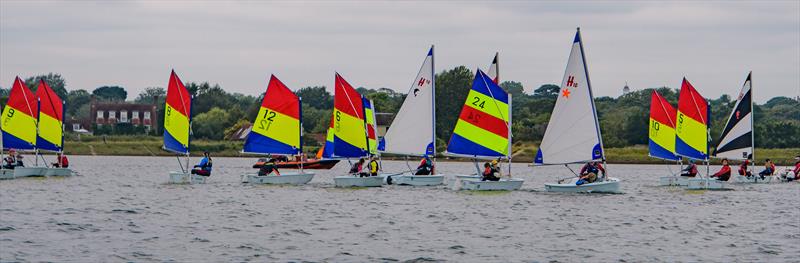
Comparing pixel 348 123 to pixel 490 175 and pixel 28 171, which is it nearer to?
pixel 490 175

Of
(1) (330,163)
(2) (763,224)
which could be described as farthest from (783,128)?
(2) (763,224)

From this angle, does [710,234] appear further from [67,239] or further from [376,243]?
[67,239]

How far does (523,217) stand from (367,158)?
16.4m

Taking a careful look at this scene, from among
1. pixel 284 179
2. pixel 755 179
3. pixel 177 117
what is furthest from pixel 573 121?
pixel 177 117

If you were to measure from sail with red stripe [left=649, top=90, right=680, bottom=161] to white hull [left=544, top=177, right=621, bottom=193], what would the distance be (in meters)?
13.7

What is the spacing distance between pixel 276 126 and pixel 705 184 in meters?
19.4

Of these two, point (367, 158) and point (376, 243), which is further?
point (367, 158)

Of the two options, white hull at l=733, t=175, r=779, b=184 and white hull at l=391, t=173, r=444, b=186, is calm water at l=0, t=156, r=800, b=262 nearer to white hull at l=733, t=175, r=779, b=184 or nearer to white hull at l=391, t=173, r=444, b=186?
white hull at l=391, t=173, r=444, b=186

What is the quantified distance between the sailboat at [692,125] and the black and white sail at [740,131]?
3.47 meters

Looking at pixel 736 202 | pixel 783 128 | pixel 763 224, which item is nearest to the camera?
pixel 763 224

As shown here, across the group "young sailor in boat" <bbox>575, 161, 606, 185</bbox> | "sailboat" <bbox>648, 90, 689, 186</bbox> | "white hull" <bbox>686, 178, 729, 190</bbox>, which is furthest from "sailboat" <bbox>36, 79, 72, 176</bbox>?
Result: "white hull" <bbox>686, 178, 729, 190</bbox>

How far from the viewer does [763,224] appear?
1396 inches

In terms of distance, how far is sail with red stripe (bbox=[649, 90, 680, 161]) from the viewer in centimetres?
5766

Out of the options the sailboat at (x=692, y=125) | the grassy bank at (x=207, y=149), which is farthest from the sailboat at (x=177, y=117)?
the grassy bank at (x=207, y=149)
